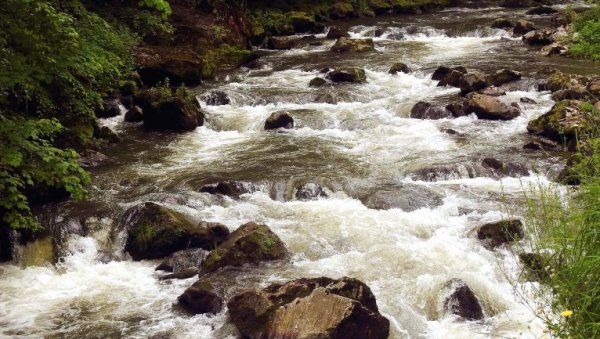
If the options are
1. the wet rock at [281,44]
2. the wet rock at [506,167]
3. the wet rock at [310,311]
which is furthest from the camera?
the wet rock at [281,44]

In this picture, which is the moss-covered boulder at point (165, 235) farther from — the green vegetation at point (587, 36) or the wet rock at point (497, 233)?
the green vegetation at point (587, 36)

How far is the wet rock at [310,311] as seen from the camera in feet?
20.1

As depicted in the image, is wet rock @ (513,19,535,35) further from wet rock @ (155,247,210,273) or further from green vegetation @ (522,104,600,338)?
green vegetation @ (522,104,600,338)

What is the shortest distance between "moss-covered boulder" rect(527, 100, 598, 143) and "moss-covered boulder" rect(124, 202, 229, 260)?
7537 millimetres

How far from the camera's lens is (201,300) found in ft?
24.1

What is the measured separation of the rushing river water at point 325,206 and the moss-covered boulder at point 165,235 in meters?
0.33

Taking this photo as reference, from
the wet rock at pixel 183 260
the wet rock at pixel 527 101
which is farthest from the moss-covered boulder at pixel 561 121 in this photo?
the wet rock at pixel 183 260

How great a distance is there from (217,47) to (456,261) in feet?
53.7

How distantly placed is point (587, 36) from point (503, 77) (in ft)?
19.3

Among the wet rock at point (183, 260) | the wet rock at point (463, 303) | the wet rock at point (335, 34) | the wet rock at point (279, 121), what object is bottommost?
the wet rock at point (463, 303)

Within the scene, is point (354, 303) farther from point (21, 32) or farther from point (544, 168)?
point (544, 168)

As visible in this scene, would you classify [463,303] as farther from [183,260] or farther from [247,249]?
[183,260]

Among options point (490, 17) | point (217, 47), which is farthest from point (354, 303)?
point (490, 17)

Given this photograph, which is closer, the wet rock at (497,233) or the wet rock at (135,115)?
the wet rock at (497,233)
